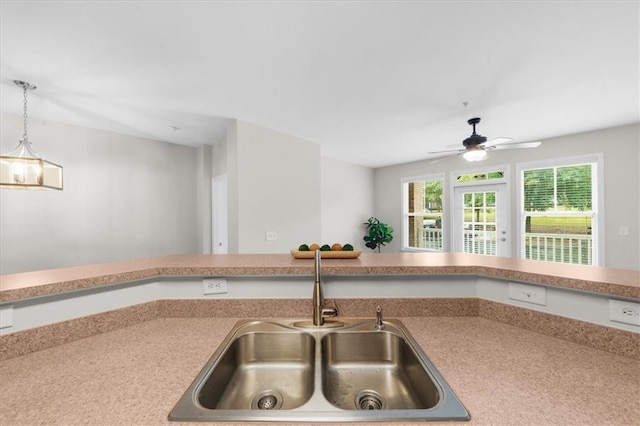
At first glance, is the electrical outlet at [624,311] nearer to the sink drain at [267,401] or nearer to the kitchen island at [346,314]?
the kitchen island at [346,314]

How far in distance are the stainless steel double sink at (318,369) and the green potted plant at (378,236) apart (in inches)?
194

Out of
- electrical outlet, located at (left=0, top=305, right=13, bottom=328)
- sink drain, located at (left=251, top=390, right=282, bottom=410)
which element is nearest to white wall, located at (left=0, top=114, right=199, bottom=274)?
electrical outlet, located at (left=0, top=305, right=13, bottom=328)

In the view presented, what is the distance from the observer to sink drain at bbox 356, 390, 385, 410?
834 millimetres

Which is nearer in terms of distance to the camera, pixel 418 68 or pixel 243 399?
pixel 243 399

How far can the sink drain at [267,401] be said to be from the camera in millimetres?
844

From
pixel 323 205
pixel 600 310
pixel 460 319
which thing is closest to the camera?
pixel 600 310

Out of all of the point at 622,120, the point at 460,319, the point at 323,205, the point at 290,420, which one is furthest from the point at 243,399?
the point at 622,120

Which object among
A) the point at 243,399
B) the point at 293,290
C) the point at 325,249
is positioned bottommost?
the point at 243,399

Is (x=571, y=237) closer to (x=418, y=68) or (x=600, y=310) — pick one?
(x=418, y=68)

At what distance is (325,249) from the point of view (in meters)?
1.42

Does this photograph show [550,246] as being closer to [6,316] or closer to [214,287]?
[214,287]

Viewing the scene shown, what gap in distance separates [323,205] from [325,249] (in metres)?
4.01

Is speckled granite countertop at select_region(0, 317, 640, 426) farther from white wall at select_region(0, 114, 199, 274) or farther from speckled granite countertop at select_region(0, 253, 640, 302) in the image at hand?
white wall at select_region(0, 114, 199, 274)

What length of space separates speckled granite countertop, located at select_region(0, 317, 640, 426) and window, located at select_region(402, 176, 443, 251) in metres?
4.92
